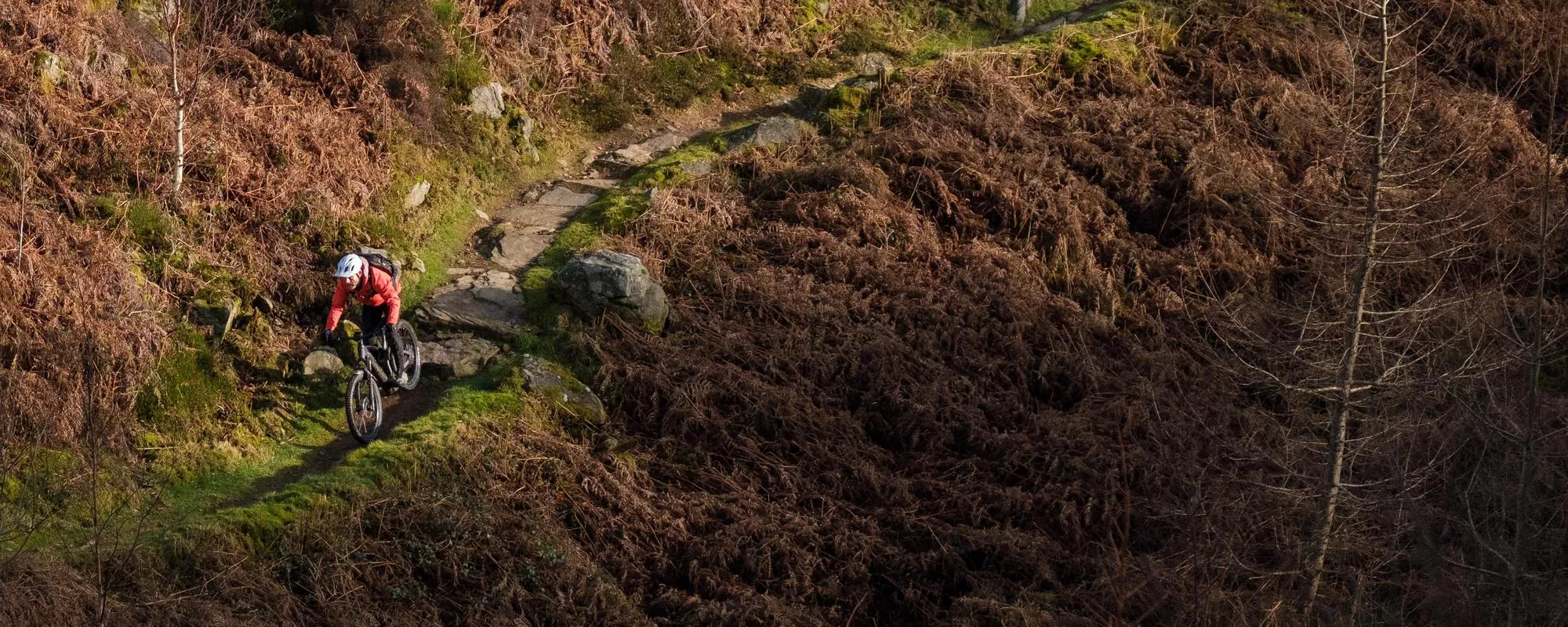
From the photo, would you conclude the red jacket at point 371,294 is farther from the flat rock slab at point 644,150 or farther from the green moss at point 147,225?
the flat rock slab at point 644,150

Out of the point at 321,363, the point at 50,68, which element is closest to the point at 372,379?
the point at 321,363

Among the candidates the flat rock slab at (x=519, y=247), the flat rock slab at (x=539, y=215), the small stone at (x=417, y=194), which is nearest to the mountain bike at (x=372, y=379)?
the flat rock slab at (x=519, y=247)

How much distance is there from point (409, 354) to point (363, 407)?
0.83 meters

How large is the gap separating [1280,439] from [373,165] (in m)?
9.51

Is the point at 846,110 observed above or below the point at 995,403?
above

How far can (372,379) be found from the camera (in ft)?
36.8

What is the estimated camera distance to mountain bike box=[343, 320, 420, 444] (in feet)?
35.9

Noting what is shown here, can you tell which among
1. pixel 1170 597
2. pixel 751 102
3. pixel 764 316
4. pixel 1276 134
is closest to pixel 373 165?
pixel 764 316

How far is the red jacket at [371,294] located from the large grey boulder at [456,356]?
1.06 m

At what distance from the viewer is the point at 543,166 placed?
53.2 ft

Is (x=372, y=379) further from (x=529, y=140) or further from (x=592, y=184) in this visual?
(x=529, y=140)

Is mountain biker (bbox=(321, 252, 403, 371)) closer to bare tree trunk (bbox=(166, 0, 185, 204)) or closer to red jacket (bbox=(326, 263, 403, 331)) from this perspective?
red jacket (bbox=(326, 263, 403, 331))

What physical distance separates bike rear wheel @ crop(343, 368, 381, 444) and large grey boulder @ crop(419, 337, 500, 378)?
981 mm

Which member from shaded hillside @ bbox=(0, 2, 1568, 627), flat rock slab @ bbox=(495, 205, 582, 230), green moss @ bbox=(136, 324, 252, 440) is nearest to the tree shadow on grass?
shaded hillside @ bbox=(0, 2, 1568, 627)
